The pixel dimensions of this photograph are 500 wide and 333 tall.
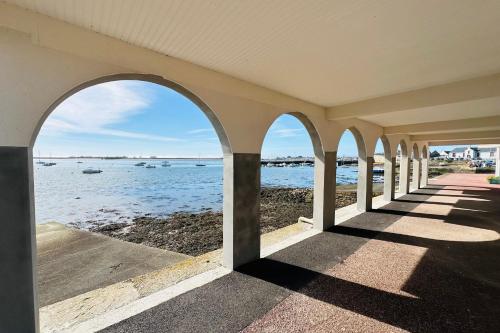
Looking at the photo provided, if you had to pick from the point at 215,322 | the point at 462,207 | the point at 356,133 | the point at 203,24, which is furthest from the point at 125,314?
the point at 462,207

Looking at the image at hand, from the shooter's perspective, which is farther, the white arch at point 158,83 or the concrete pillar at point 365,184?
the concrete pillar at point 365,184

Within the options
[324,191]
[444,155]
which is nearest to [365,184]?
[324,191]

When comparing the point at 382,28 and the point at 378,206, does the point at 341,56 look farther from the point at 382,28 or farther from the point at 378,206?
the point at 378,206

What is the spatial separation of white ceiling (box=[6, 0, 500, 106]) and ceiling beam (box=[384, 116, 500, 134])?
4802mm

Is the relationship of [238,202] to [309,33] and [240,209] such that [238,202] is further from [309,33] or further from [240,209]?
[309,33]

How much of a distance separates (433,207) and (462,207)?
105 centimetres

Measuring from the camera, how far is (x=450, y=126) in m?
8.34

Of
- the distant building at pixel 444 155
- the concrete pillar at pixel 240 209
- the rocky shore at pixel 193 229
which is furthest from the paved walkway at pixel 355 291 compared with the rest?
the distant building at pixel 444 155

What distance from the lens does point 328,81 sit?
409 centimetres

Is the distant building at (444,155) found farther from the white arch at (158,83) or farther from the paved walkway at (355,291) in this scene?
the white arch at (158,83)

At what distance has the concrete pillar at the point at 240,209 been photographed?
4020 millimetres

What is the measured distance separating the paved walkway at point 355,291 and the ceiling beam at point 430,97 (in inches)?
109

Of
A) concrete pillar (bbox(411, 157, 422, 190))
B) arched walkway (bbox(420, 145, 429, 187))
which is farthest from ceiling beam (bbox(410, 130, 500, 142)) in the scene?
arched walkway (bbox(420, 145, 429, 187))

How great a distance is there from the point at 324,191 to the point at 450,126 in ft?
18.8
